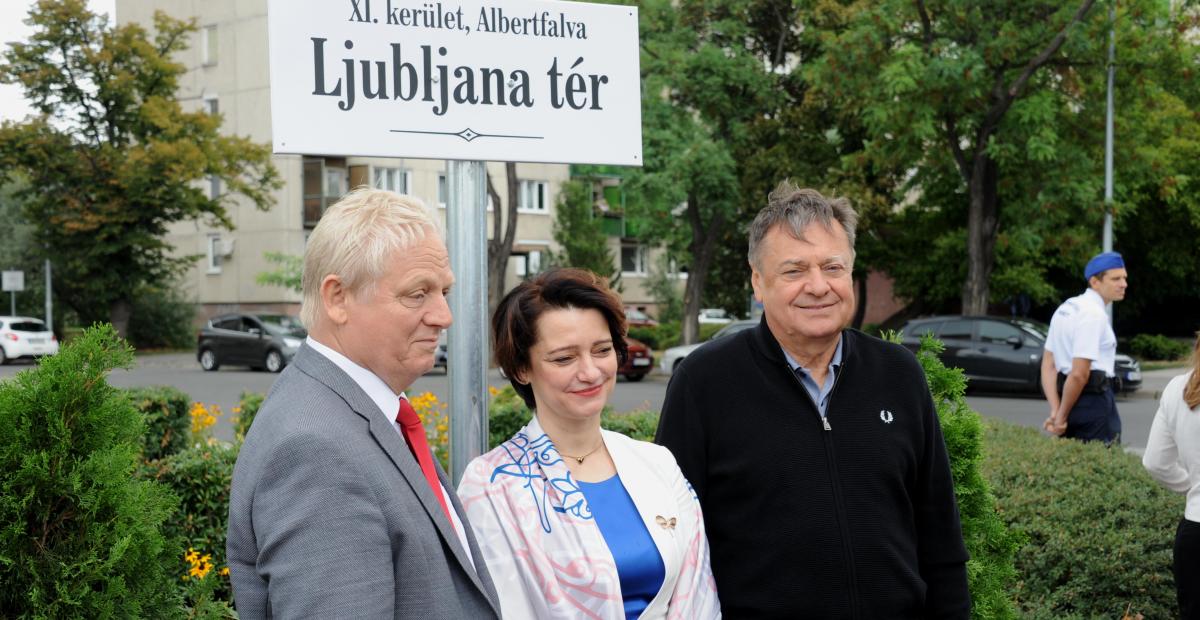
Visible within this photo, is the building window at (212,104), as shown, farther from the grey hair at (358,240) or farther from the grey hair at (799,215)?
the grey hair at (358,240)

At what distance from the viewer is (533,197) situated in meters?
48.0

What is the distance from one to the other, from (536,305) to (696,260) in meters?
27.9

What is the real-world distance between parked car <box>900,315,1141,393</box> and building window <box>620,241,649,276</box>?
3365cm

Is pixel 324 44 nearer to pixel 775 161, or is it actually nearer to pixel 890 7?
pixel 890 7

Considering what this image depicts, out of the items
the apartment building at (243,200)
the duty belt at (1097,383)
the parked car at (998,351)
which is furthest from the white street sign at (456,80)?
the apartment building at (243,200)

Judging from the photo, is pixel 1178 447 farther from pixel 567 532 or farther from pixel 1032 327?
pixel 1032 327

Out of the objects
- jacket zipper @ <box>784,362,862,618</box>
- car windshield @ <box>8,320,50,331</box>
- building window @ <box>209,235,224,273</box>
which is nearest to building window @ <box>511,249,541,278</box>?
building window @ <box>209,235,224,273</box>

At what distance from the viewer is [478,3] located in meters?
3.18

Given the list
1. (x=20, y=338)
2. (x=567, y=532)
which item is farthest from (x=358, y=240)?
(x=20, y=338)

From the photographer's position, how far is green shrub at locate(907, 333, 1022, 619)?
3.72 metres

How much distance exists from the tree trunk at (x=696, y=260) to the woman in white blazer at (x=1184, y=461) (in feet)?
82.9

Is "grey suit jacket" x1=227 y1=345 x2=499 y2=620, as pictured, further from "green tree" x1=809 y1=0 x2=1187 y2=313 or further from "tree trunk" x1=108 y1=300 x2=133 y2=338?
"tree trunk" x1=108 y1=300 x2=133 y2=338

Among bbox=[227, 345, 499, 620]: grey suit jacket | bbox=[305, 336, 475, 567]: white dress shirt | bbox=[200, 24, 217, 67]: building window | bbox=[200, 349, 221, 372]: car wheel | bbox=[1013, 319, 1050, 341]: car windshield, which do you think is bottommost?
bbox=[200, 349, 221, 372]: car wheel

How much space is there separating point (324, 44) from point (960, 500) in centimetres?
260
